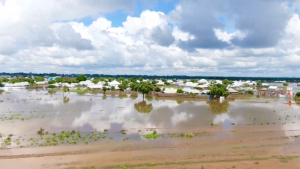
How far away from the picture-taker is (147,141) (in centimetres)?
1753

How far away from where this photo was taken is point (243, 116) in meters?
28.0

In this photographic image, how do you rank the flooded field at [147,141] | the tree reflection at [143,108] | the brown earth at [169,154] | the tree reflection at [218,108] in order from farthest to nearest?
the tree reflection at [218,108]
the tree reflection at [143,108]
the flooded field at [147,141]
the brown earth at [169,154]

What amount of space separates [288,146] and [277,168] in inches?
191

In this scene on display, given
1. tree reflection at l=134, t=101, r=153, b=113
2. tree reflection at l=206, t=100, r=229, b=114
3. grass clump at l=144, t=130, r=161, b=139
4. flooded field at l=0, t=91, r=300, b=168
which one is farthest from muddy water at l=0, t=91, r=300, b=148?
tree reflection at l=134, t=101, r=153, b=113

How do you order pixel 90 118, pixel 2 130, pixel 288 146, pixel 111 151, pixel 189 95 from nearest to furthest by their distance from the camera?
pixel 111 151 → pixel 288 146 → pixel 2 130 → pixel 90 118 → pixel 189 95

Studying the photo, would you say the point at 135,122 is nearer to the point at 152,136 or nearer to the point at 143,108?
the point at 152,136

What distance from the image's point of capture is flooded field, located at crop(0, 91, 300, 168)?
1382 centimetres

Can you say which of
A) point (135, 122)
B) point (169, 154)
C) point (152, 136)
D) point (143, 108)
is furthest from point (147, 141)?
point (143, 108)

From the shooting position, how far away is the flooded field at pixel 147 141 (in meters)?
13.8

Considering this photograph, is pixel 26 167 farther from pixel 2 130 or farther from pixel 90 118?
pixel 90 118

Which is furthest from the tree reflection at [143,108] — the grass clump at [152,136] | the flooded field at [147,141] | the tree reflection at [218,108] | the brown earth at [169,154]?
the brown earth at [169,154]

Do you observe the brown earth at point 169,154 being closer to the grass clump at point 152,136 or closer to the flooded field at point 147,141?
the flooded field at point 147,141

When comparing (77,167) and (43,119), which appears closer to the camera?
(77,167)

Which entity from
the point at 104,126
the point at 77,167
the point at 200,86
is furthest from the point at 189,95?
the point at 77,167
